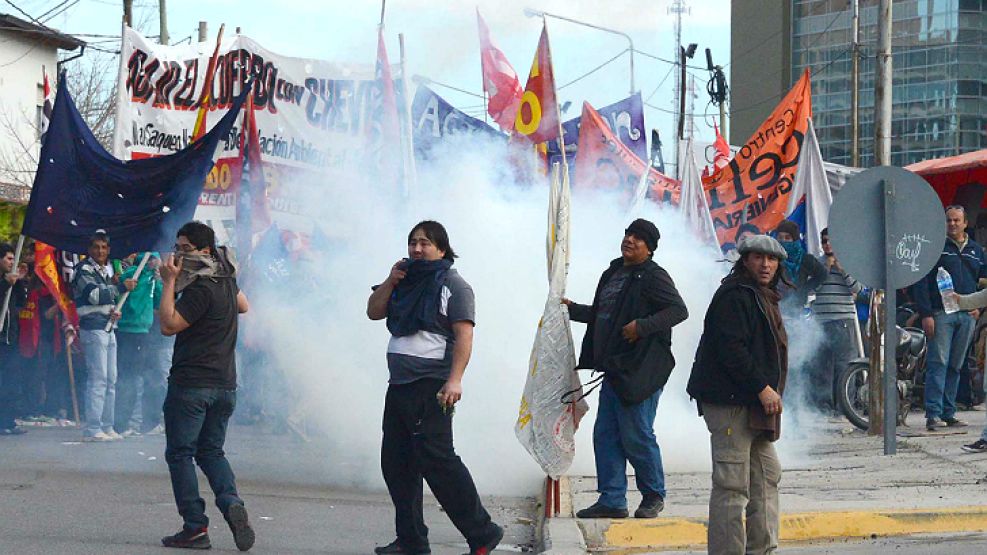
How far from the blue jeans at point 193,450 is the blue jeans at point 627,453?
2015 mm

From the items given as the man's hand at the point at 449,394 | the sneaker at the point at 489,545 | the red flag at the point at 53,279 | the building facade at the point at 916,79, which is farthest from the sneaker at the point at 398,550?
the building facade at the point at 916,79

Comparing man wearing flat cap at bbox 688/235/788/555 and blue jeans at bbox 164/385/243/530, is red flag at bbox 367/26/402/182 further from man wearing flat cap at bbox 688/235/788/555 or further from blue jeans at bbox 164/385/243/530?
man wearing flat cap at bbox 688/235/788/555

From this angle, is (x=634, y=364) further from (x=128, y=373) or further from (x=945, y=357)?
(x=128, y=373)

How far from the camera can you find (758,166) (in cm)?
1641

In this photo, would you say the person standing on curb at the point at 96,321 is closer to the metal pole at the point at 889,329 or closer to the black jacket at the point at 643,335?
the black jacket at the point at 643,335

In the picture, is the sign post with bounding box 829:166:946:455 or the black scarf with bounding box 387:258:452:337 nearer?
the black scarf with bounding box 387:258:452:337

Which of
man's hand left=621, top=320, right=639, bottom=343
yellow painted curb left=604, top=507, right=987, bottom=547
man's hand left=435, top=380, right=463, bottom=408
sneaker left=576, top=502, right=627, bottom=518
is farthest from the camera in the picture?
sneaker left=576, top=502, right=627, bottom=518

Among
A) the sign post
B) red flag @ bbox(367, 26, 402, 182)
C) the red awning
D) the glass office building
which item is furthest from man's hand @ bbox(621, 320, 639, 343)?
the glass office building

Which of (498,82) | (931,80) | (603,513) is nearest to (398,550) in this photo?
(603,513)

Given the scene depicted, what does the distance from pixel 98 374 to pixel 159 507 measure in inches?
161

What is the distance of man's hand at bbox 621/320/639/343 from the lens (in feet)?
Answer: 25.4

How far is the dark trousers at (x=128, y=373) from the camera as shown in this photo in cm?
1302

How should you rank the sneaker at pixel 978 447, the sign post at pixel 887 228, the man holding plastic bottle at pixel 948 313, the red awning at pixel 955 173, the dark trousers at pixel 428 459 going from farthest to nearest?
the red awning at pixel 955 173, the man holding plastic bottle at pixel 948 313, the sneaker at pixel 978 447, the sign post at pixel 887 228, the dark trousers at pixel 428 459

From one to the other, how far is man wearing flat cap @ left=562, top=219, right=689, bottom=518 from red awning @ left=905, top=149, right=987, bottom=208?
1206 cm
